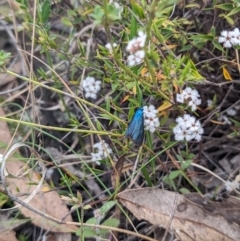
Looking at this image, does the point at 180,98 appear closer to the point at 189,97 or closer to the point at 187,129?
the point at 189,97

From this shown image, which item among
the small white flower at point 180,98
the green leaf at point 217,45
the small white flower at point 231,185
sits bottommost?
the small white flower at point 231,185

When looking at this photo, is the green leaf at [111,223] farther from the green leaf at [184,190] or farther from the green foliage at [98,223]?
the green leaf at [184,190]

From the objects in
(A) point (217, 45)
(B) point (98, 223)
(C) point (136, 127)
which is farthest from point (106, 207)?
(A) point (217, 45)

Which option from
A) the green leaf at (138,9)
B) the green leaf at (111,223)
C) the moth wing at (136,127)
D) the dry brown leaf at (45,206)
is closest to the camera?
the green leaf at (138,9)

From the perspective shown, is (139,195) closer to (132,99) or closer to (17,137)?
(132,99)

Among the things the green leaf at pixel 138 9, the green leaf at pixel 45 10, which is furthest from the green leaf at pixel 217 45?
the green leaf at pixel 45 10

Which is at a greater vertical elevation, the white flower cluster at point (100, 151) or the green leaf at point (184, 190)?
the white flower cluster at point (100, 151)
